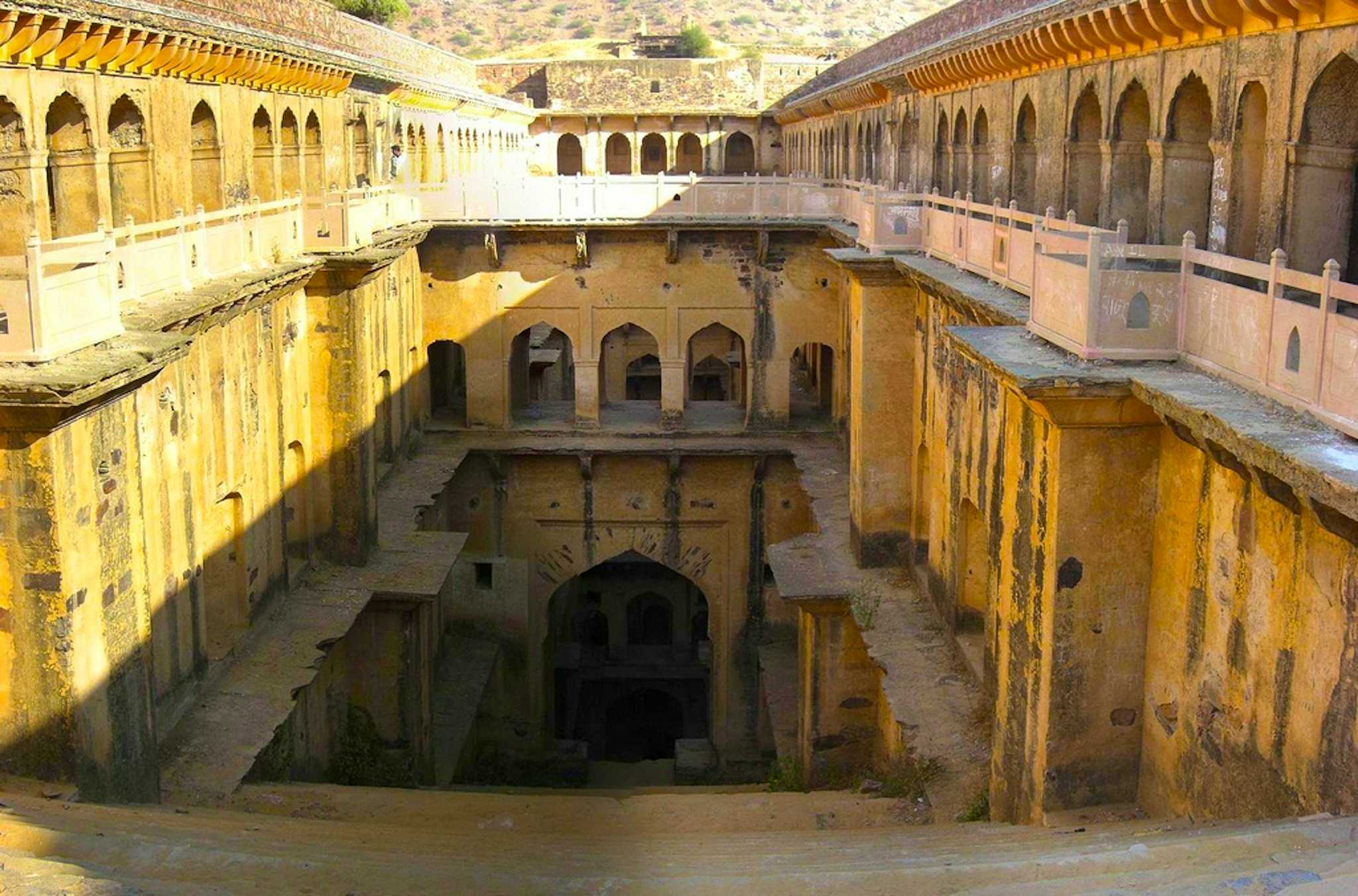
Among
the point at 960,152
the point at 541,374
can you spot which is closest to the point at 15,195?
the point at 960,152

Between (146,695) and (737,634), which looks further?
(737,634)

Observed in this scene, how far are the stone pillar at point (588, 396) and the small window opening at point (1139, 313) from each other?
48.2 ft

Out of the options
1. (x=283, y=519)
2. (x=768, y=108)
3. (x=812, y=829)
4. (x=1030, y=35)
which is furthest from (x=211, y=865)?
(x=768, y=108)

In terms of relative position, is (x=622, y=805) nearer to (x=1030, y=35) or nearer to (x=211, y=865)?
(x=211, y=865)

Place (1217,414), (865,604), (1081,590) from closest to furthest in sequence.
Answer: (1217,414), (1081,590), (865,604)

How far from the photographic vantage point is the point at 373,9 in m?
47.1

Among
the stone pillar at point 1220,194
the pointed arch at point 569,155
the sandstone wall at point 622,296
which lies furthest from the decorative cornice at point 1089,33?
the pointed arch at point 569,155

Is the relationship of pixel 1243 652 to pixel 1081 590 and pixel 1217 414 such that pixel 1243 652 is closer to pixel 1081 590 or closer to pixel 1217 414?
pixel 1081 590

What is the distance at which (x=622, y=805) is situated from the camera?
13.6m

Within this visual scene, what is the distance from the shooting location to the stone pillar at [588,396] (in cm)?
2256

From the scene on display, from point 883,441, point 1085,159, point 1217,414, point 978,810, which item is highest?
point 1085,159

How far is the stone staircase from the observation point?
233 inches

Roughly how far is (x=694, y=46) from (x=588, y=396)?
37209 millimetres

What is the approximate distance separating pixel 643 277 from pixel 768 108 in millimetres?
20421
